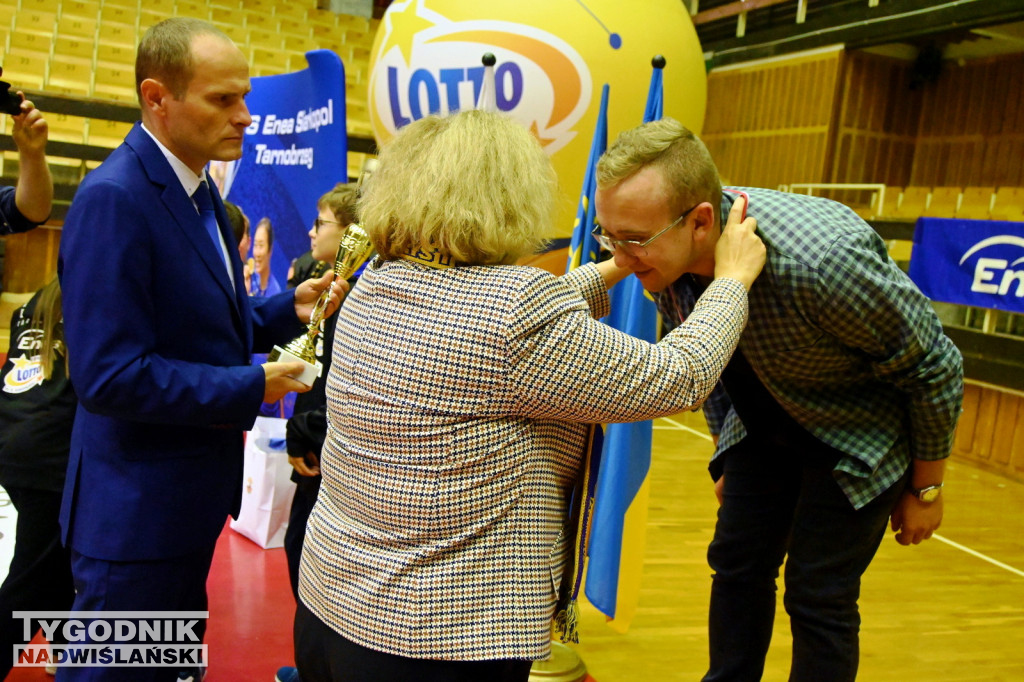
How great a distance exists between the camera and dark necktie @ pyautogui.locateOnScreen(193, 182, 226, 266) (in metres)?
1.64

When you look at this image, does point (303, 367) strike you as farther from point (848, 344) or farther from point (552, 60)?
point (552, 60)

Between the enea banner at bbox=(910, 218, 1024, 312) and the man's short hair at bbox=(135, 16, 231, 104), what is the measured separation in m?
5.67

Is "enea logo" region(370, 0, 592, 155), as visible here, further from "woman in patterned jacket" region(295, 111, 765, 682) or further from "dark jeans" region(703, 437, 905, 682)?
"woman in patterned jacket" region(295, 111, 765, 682)

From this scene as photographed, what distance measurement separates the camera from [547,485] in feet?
4.10

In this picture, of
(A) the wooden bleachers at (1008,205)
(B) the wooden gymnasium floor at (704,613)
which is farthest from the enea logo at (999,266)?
(B) the wooden gymnasium floor at (704,613)

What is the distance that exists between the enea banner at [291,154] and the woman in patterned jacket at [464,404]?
188cm

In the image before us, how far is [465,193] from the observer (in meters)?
1.20

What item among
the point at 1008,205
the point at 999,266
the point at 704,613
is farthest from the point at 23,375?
the point at 1008,205

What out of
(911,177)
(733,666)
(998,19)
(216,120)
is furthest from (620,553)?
(911,177)

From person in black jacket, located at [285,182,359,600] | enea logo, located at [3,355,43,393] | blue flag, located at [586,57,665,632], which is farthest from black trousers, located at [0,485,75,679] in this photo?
blue flag, located at [586,57,665,632]

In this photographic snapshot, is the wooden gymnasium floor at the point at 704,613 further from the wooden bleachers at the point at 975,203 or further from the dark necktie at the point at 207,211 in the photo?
the wooden bleachers at the point at 975,203

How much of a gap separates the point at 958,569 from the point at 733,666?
2.68 m

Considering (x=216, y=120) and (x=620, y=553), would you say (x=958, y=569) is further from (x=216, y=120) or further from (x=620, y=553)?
(x=216, y=120)

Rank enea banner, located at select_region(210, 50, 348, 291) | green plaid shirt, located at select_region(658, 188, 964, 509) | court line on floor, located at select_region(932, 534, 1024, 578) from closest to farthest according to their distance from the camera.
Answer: green plaid shirt, located at select_region(658, 188, 964, 509)
enea banner, located at select_region(210, 50, 348, 291)
court line on floor, located at select_region(932, 534, 1024, 578)
